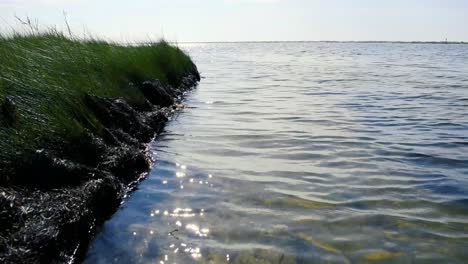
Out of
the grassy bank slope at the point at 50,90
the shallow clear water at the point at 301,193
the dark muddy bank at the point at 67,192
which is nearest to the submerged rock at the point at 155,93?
the grassy bank slope at the point at 50,90

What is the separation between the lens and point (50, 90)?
6.68 meters

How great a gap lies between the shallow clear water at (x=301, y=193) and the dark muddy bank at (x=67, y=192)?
0.24m

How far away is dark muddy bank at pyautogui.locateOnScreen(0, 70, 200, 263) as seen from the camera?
4.11 m

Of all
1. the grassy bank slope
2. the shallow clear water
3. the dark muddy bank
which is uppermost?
the grassy bank slope

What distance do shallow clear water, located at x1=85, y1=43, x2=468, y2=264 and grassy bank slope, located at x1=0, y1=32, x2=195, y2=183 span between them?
4.09 ft

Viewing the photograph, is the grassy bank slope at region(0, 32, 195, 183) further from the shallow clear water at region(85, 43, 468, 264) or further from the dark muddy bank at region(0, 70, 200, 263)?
the shallow clear water at region(85, 43, 468, 264)

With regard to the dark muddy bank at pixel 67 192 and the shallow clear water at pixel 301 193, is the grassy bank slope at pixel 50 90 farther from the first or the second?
the shallow clear water at pixel 301 193

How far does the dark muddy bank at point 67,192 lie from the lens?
4.11 m

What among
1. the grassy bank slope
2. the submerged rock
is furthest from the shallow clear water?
the grassy bank slope

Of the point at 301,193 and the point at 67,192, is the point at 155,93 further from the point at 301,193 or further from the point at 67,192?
the point at 67,192

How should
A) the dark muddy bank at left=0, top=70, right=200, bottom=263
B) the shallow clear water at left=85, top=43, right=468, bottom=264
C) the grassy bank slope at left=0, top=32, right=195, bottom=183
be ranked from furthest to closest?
the grassy bank slope at left=0, top=32, right=195, bottom=183 < the shallow clear water at left=85, top=43, right=468, bottom=264 < the dark muddy bank at left=0, top=70, right=200, bottom=263

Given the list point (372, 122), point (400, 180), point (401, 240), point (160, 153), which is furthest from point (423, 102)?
point (401, 240)

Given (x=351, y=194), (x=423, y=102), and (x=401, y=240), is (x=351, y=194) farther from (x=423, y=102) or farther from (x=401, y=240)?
(x=423, y=102)

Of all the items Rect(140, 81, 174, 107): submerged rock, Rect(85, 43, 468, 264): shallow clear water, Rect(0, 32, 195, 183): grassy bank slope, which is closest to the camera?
Rect(85, 43, 468, 264): shallow clear water
